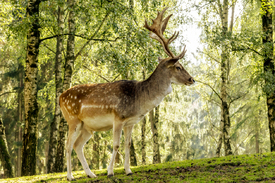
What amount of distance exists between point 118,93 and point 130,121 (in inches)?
27.8

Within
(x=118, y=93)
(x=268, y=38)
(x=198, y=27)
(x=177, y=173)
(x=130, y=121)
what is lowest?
(x=177, y=173)

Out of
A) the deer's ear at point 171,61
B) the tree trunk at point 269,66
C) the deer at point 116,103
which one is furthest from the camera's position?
the tree trunk at point 269,66

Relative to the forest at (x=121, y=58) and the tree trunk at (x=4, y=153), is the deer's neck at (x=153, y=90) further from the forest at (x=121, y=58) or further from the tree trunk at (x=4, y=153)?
the tree trunk at (x=4, y=153)

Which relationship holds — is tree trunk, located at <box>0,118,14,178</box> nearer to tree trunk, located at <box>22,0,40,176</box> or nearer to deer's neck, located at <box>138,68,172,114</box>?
tree trunk, located at <box>22,0,40,176</box>

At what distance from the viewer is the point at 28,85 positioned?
905cm

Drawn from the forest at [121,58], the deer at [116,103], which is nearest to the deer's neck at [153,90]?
the deer at [116,103]

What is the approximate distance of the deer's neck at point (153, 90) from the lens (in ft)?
23.1

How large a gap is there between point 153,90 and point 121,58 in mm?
3033

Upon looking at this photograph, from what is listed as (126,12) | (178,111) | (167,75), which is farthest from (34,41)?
(178,111)

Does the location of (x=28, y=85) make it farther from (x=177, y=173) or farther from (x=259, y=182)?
(x=259, y=182)

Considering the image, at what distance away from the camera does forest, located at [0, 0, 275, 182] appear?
945cm

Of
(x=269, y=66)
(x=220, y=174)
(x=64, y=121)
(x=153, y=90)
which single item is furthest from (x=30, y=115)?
(x=269, y=66)

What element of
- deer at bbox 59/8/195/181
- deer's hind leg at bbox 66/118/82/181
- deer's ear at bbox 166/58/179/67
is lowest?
deer's hind leg at bbox 66/118/82/181

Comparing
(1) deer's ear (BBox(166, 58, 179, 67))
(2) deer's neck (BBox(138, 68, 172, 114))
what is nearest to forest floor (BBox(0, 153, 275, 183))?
(2) deer's neck (BBox(138, 68, 172, 114))
